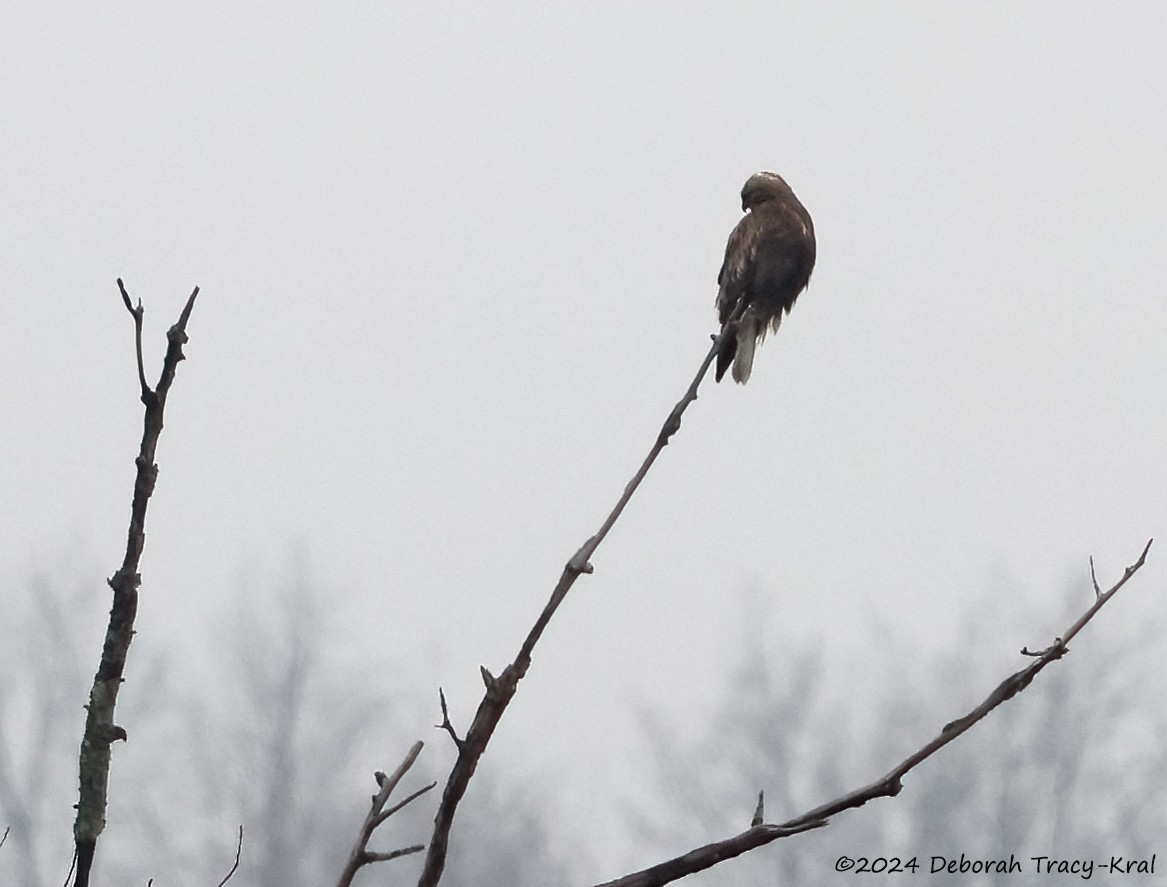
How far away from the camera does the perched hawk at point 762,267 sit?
16.1 feet

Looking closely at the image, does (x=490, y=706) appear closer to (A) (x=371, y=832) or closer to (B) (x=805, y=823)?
(A) (x=371, y=832)

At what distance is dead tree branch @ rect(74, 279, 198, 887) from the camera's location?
1.29 m

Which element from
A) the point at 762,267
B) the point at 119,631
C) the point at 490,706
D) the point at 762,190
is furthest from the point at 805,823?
the point at 762,190

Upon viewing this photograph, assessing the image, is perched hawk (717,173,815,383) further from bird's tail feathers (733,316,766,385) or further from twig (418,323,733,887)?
twig (418,323,733,887)

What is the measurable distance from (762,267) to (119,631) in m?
3.79

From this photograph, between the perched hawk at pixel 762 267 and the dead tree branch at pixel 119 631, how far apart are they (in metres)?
3.41

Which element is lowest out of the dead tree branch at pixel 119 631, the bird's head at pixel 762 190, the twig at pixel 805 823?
the twig at pixel 805 823

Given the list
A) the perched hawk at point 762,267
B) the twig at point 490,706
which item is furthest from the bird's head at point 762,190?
the twig at point 490,706

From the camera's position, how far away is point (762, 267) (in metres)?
4.93

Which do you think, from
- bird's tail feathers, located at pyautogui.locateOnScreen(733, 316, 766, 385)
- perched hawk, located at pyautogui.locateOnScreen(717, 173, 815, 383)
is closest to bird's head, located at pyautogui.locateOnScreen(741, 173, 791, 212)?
perched hawk, located at pyautogui.locateOnScreen(717, 173, 815, 383)

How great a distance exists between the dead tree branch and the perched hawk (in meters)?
3.41

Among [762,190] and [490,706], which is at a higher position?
[762,190]

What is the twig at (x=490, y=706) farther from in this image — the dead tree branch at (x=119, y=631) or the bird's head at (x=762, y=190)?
the bird's head at (x=762, y=190)

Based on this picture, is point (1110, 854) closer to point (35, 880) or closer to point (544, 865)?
point (544, 865)
